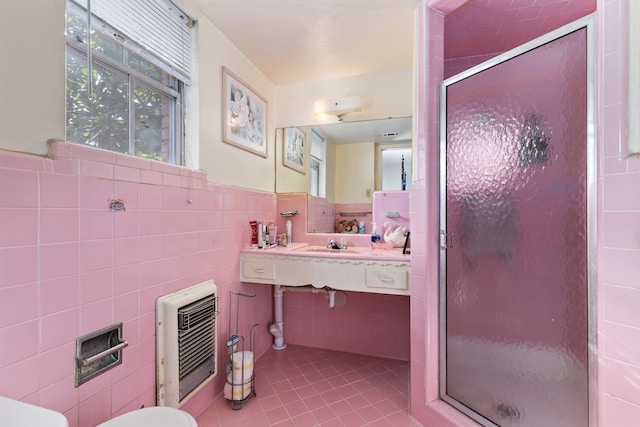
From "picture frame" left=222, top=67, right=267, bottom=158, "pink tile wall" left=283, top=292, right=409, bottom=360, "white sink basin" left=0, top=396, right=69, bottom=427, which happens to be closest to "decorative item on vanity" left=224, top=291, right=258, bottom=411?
"pink tile wall" left=283, top=292, right=409, bottom=360

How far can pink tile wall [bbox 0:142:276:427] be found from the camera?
891mm

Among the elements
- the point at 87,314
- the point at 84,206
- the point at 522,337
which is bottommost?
the point at 522,337

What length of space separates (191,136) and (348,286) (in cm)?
133

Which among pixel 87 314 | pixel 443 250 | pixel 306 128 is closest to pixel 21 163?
pixel 87 314

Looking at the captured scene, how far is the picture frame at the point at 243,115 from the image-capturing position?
1.91 metres

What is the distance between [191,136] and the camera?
5.54ft

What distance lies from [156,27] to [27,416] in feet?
5.43

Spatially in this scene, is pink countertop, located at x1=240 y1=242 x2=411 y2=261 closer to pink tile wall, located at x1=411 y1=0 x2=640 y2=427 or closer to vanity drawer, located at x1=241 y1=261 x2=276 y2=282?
vanity drawer, located at x1=241 y1=261 x2=276 y2=282

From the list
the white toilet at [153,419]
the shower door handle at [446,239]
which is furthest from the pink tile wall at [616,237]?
the white toilet at [153,419]

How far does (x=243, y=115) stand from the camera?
211cm

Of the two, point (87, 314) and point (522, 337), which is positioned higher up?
point (87, 314)

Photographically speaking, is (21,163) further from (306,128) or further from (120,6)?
(306,128)

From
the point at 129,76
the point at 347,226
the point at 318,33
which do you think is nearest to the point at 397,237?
the point at 347,226

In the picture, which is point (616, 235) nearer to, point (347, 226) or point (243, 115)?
point (347, 226)
